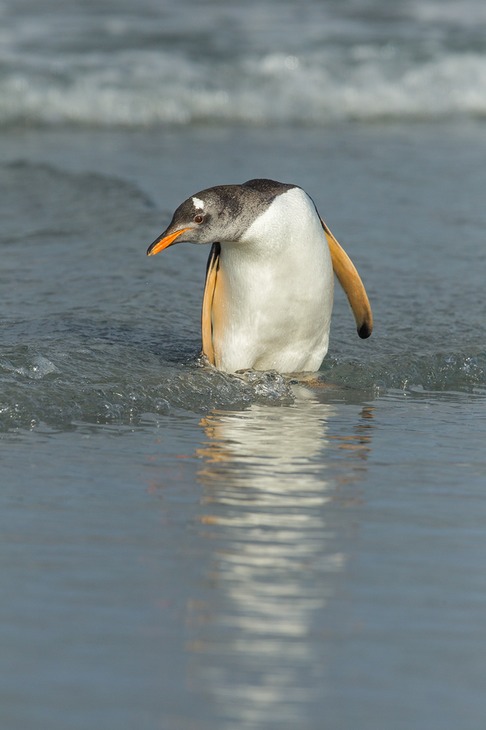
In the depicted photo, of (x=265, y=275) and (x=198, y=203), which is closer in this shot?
(x=198, y=203)

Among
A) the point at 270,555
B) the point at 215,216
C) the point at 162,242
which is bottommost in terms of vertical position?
the point at 270,555

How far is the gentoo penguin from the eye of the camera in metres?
4.94

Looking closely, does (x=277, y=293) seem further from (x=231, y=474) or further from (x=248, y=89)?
(x=248, y=89)

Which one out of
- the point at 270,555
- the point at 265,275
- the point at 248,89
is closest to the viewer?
the point at 270,555

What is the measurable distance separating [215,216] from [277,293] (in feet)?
1.71

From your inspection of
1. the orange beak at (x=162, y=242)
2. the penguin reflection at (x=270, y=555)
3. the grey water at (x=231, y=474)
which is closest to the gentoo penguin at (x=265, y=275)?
the orange beak at (x=162, y=242)

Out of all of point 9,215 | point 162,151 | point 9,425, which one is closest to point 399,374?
point 9,425

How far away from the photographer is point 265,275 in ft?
17.1

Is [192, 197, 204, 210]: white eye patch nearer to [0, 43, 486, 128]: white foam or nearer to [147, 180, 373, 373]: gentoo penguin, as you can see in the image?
[147, 180, 373, 373]: gentoo penguin

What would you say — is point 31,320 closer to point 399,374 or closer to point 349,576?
point 399,374

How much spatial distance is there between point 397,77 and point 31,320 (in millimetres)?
11131

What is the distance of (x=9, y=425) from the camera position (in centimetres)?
443

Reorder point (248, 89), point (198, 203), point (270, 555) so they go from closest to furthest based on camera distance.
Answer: point (270, 555), point (198, 203), point (248, 89)

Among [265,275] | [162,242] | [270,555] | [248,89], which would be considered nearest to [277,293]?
[265,275]
